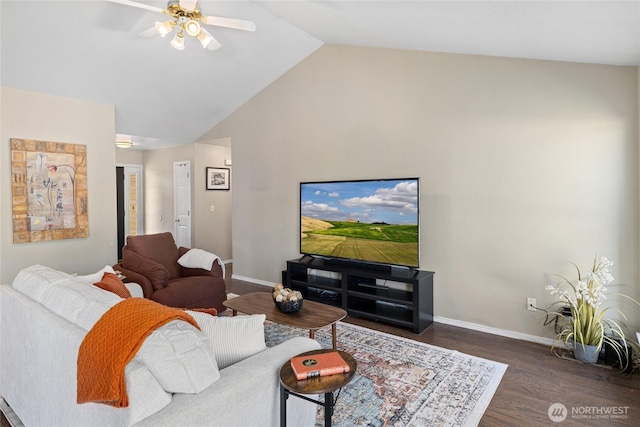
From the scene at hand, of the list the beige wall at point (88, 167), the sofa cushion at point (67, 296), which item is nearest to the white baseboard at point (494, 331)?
the sofa cushion at point (67, 296)

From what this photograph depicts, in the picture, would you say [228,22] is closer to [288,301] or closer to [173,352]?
[288,301]

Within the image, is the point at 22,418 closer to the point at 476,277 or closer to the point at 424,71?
the point at 476,277

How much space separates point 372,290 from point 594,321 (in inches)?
76.6

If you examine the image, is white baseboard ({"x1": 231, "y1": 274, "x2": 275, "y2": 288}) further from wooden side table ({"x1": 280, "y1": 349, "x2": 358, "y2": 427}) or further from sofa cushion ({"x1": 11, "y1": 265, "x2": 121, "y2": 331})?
wooden side table ({"x1": 280, "y1": 349, "x2": 358, "y2": 427})

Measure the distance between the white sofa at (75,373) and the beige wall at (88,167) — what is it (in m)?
2.06

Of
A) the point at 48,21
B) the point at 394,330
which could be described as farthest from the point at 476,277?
the point at 48,21

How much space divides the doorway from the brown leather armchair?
153 inches

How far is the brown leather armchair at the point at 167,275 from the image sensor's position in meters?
3.54

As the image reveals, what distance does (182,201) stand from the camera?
6.80 meters

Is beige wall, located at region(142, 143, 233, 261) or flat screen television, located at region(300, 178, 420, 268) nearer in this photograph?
flat screen television, located at region(300, 178, 420, 268)

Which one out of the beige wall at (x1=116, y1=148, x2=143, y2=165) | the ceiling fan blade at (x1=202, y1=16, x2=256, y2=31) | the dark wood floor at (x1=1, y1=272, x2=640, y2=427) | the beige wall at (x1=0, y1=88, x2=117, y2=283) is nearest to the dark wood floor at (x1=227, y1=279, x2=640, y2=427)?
the dark wood floor at (x1=1, y1=272, x2=640, y2=427)

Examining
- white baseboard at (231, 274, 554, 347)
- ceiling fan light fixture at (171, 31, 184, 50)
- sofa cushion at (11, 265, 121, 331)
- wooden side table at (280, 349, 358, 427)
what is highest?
ceiling fan light fixture at (171, 31, 184, 50)

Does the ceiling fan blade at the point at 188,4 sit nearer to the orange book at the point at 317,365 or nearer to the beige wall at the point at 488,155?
the beige wall at the point at 488,155

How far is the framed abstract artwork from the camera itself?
3840 mm
